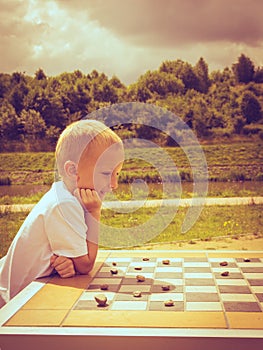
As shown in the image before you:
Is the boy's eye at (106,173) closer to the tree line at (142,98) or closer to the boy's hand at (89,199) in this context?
the boy's hand at (89,199)

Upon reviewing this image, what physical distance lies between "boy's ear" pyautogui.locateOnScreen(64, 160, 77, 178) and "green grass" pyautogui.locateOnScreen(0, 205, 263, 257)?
3275 millimetres

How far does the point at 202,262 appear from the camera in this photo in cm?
237

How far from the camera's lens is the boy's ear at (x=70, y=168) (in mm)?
2105

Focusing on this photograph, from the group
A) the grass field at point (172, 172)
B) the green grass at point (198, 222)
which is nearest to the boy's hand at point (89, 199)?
the green grass at point (198, 222)

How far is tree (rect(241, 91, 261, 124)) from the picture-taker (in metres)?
9.07

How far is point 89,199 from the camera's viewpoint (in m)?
2.08

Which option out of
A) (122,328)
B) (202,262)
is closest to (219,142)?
(202,262)

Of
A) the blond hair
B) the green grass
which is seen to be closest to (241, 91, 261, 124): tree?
the green grass

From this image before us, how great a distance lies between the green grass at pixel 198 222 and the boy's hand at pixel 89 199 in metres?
3.24

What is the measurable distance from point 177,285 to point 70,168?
2.04 feet

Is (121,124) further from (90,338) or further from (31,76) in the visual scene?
(90,338)

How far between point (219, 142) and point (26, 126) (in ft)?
10.9

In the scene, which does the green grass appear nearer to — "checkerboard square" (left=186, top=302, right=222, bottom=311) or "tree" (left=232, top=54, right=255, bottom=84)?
"tree" (left=232, top=54, right=255, bottom=84)

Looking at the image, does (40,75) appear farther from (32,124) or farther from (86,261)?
(86,261)
